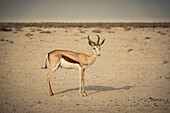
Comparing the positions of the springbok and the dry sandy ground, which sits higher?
the springbok

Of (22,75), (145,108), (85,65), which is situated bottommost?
(145,108)

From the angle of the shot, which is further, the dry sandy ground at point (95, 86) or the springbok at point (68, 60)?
the springbok at point (68, 60)

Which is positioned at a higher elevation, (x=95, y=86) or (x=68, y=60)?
(x=68, y=60)

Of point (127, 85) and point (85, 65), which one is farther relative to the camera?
point (127, 85)

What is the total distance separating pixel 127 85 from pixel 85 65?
116 inches

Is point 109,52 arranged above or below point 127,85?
above

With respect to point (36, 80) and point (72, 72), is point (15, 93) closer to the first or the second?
point (36, 80)

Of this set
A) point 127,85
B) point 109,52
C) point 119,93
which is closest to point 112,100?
point 119,93

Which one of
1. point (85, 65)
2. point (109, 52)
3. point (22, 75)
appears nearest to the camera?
point (85, 65)

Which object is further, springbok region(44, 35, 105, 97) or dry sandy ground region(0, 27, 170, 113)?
springbok region(44, 35, 105, 97)

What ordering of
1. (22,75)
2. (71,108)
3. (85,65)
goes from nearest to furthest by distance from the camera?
(71,108), (85,65), (22,75)

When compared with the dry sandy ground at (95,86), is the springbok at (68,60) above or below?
above

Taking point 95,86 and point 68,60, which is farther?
point 95,86

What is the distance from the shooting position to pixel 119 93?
876 cm
